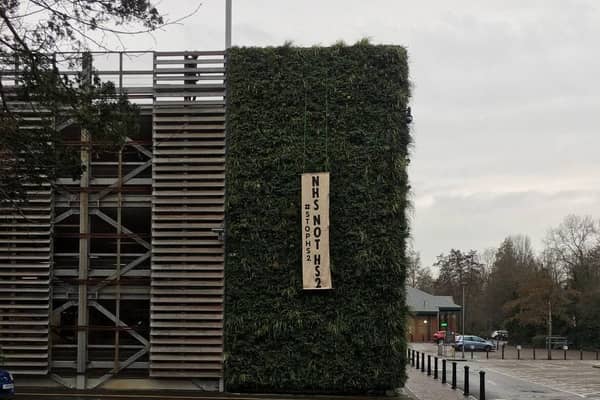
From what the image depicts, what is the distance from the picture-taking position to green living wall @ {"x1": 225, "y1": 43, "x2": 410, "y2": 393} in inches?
782

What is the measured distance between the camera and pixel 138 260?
2084 centimetres

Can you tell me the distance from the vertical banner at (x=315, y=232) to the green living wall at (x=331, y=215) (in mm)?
279

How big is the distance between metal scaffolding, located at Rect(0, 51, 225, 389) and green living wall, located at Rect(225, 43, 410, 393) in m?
0.59

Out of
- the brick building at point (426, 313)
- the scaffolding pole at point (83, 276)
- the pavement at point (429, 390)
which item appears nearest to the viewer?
the scaffolding pole at point (83, 276)

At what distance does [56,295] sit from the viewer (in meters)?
21.0

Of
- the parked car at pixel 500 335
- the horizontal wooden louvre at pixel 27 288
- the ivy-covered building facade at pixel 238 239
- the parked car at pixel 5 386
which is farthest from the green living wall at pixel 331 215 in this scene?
the parked car at pixel 500 335

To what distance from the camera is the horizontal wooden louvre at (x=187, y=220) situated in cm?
2017

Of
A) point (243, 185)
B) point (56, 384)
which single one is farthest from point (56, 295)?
point (243, 185)

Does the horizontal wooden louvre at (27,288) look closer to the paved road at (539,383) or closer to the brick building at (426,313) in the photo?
Answer: the paved road at (539,383)

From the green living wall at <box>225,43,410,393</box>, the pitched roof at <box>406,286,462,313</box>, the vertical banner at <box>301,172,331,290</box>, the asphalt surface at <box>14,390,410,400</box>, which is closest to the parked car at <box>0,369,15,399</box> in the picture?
the asphalt surface at <box>14,390,410,400</box>

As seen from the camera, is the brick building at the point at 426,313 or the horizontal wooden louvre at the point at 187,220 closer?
the horizontal wooden louvre at the point at 187,220

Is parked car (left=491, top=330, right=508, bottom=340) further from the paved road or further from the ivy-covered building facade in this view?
the ivy-covered building facade

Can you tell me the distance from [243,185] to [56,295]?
5.92 metres

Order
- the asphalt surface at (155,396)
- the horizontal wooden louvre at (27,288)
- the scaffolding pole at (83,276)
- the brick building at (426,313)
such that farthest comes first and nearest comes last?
1. the brick building at (426,313)
2. the scaffolding pole at (83,276)
3. the horizontal wooden louvre at (27,288)
4. the asphalt surface at (155,396)
